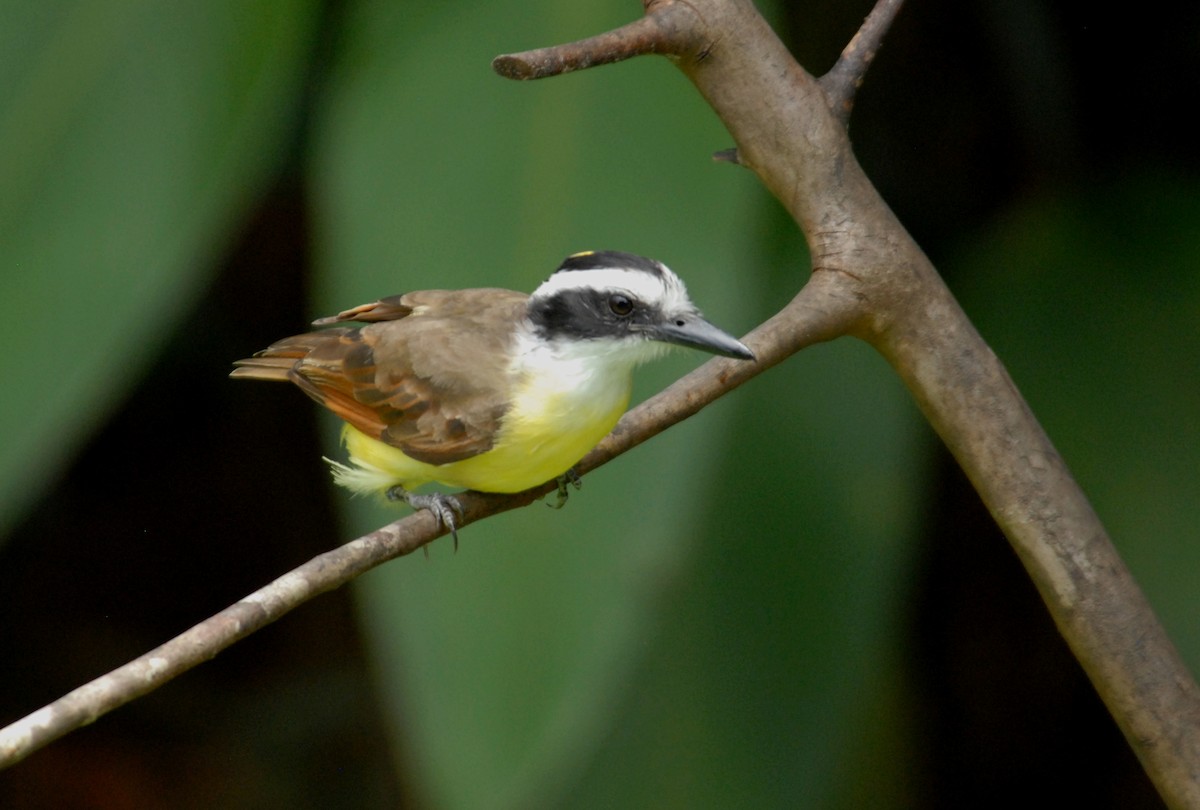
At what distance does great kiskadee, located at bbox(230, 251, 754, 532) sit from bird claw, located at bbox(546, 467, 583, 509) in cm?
7

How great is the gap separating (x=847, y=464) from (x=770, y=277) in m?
0.37

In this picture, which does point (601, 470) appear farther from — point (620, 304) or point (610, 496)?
point (620, 304)

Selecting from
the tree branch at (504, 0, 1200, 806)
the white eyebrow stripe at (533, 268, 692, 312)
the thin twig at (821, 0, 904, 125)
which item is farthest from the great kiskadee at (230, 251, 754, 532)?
the thin twig at (821, 0, 904, 125)

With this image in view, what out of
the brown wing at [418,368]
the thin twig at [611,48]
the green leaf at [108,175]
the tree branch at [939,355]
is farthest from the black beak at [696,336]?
the green leaf at [108,175]

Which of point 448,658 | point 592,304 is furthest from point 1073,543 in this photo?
point 448,658

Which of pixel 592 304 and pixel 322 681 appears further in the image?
pixel 322 681

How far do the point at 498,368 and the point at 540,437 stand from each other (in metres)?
0.17

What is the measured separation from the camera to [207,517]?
3297 mm

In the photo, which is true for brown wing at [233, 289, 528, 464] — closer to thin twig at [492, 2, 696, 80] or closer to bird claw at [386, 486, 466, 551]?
bird claw at [386, 486, 466, 551]

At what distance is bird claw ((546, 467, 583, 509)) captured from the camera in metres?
2.00

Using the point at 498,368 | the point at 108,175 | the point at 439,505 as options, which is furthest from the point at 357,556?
the point at 108,175

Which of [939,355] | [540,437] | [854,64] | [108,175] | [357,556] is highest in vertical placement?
[854,64]

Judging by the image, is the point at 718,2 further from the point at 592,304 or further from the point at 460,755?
the point at 460,755

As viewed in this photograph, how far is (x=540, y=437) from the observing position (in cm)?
183
